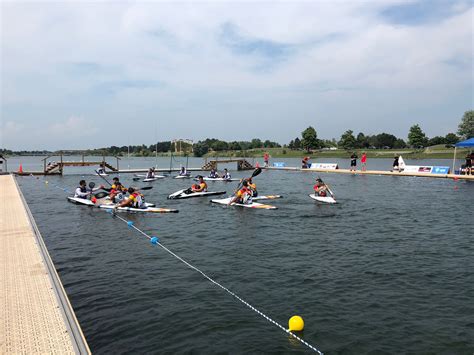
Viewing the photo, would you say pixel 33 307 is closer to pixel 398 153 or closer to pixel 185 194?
pixel 185 194

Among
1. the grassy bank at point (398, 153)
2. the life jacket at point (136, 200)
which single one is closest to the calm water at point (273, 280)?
the life jacket at point (136, 200)

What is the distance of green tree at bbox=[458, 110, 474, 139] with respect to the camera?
138 m

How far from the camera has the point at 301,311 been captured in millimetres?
9078

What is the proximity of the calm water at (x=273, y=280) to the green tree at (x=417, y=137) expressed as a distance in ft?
425

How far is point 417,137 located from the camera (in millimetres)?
138875

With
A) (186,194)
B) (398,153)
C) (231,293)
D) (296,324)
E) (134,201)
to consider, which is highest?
(398,153)

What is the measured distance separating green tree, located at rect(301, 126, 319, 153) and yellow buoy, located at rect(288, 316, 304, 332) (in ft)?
502

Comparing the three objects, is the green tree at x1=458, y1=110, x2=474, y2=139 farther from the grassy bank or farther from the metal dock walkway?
the metal dock walkway

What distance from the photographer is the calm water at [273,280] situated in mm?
7945

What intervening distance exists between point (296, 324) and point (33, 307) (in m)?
5.58

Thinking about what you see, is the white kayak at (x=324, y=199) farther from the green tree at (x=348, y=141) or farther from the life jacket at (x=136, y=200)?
the green tree at (x=348, y=141)

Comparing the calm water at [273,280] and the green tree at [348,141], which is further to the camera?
the green tree at [348,141]

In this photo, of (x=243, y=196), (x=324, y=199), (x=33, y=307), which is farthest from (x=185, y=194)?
(x=33, y=307)

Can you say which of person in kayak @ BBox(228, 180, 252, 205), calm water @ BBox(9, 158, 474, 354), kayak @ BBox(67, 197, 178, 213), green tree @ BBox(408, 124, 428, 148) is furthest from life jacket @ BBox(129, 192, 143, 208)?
green tree @ BBox(408, 124, 428, 148)
